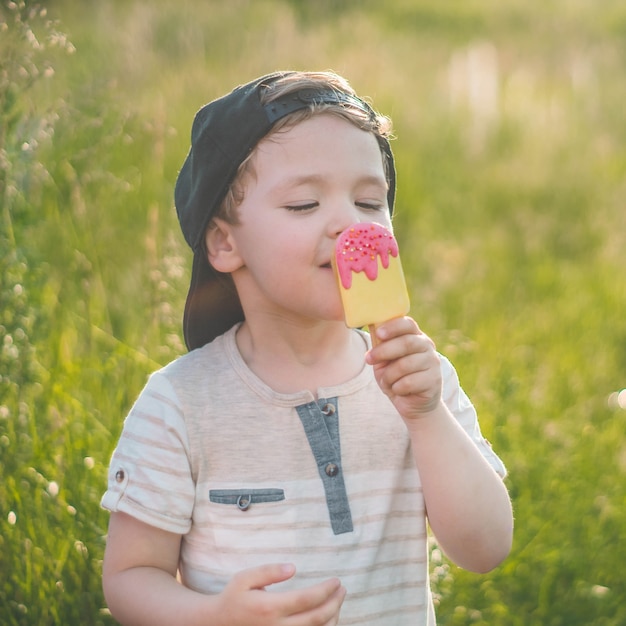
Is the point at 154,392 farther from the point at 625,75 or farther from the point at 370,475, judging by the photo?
the point at 625,75

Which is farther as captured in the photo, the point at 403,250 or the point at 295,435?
the point at 403,250

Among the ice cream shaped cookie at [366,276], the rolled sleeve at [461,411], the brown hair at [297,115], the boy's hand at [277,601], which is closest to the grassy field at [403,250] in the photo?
the rolled sleeve at [461,411]

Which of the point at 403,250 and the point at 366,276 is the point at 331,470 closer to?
the point at 366,276

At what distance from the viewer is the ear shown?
1.84m

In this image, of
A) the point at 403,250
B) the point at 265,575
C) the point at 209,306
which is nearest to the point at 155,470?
the point at 265,575

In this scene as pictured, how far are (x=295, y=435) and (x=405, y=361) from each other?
0.29 metres

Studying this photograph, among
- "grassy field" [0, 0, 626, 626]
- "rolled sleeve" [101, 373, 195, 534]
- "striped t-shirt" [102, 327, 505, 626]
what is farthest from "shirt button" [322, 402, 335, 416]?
"grassy field" [0, 0, 626, 626]

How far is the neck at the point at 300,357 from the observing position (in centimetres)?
181

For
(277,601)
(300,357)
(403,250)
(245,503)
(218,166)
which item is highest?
(403,250)

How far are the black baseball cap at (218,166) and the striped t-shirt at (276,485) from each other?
0.69 ft

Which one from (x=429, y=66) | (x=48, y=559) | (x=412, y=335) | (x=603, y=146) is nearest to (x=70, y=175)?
(x=48, y=559)

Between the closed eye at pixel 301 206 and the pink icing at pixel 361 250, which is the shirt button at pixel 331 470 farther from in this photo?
the closed eye at pixel 301 206

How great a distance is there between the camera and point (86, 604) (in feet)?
7.23

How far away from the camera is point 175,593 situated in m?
1.67
